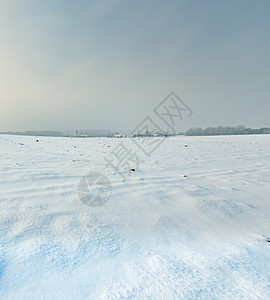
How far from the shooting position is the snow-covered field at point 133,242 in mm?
1314

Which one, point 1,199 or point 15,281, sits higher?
point 1,199

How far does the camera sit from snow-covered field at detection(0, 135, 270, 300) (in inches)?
51.8

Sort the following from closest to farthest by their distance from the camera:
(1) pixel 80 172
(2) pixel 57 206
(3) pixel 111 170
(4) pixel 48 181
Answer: (2) pixel 57 206 → (4) pixel 48 181 → (1) pixel 80 172 → (3) pixel 111 170

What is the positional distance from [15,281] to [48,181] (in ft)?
7.26

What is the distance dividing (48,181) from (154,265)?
2.62 meters

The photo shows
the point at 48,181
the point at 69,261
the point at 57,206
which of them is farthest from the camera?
the point at 48,181

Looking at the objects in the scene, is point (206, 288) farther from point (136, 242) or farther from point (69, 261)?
point (69, 261)

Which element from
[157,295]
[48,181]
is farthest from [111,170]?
[157,295]

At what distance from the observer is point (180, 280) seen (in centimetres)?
140

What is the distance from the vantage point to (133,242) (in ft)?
6.11

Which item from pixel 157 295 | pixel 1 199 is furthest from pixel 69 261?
pixel 1 199

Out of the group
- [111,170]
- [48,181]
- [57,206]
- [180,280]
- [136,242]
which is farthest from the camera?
[111,170]

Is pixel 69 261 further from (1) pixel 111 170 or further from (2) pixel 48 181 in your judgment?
(1) pixel 111 170

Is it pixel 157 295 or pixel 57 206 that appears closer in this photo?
pixel 157 295
